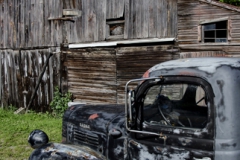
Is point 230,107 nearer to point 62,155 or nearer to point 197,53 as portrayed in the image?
point 62,155

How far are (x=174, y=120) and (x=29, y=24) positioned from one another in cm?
1039

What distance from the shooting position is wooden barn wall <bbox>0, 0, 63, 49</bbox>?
11.4 metres

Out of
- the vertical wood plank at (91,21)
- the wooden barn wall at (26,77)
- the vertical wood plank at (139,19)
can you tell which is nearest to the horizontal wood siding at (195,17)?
the vertical wood plank at (139,19)

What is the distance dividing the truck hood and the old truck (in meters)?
0.02

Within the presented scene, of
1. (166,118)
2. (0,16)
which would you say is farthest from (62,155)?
(0,16)

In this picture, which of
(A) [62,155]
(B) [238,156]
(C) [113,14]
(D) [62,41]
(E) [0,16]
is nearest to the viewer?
(B) [238,156]

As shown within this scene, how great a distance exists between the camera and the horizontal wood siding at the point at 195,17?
7.99 m

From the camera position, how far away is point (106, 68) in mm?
10258

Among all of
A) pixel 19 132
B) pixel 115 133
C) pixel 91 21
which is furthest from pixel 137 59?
pixel 115 133

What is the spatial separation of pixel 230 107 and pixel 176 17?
669 centimetres

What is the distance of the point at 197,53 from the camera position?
8.54m

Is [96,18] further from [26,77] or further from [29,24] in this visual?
[26,77]

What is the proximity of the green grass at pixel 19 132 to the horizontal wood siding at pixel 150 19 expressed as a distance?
12.1ft

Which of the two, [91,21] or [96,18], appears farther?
[91,21]
